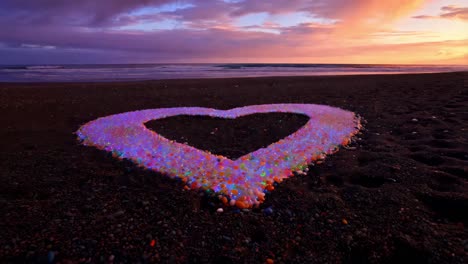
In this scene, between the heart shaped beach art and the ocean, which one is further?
the ocean

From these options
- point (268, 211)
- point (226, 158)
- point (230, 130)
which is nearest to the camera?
point (268, 211)

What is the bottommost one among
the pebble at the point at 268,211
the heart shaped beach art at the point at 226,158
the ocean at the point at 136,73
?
the pebble at the point at 268,211

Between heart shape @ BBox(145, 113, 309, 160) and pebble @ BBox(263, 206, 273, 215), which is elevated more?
heart shape @ BBox(145, 113, 309, 160)

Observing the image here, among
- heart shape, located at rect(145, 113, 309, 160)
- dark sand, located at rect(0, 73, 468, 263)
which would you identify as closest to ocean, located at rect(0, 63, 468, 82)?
heart shape, located at rect(145, 113, 309, 160)

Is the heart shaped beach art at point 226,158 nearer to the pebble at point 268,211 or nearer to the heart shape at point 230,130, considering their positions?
the pebble at point 268,211

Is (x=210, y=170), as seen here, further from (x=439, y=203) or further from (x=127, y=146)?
(x=439, y=203)

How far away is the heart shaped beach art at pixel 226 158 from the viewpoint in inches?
180

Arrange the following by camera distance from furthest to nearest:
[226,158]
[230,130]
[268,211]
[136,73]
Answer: [136,73] < [230,130] < [226,158] < [268,211]

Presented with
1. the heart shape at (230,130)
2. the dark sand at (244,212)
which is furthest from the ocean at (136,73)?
the dark sand at (244,212)

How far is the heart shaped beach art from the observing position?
456 centimetres


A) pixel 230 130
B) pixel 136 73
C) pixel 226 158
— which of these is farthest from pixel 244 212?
pixel 136 73

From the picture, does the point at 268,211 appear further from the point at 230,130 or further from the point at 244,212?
the point at 230,130

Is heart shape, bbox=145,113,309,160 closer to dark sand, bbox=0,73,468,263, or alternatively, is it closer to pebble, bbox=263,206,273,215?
dark sand, bbox=0,73,468,263

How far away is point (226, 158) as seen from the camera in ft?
18.7
